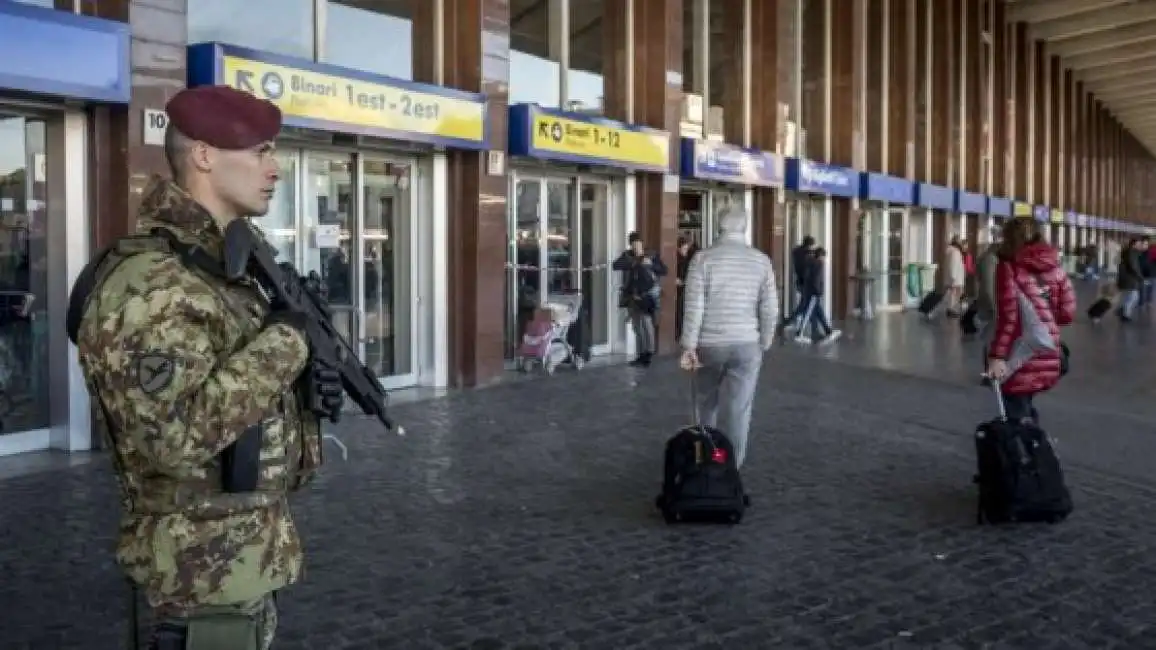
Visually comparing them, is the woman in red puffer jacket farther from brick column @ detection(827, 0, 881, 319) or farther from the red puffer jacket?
brick column @ detection(827, 0, 881, 319)

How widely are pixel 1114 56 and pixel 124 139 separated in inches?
1536

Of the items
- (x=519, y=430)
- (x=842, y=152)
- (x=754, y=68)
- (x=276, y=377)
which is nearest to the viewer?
(x=276, y=377)

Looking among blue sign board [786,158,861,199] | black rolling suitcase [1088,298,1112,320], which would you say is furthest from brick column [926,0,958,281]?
blue sign board [786,158,861,199]

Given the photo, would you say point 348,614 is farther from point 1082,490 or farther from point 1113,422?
point 1113,422

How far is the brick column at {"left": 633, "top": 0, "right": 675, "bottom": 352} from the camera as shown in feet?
46.5

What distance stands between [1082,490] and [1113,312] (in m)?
18.5

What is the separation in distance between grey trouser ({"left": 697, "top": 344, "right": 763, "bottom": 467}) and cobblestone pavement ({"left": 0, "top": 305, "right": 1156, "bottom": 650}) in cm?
47

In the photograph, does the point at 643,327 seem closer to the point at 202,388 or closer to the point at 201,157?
the point at 201,157

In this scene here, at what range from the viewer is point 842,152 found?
20.9m

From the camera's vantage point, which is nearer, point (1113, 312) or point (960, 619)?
point (960, 619)

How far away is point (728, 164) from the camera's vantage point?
15797 millimetres

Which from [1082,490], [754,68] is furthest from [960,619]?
[754,68]

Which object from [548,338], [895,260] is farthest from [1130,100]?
[548,338]

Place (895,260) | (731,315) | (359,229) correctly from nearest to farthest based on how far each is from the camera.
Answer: (731,315)
(359,229)
(895,260)
